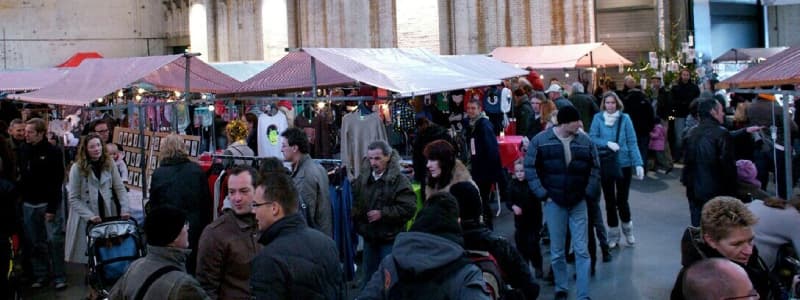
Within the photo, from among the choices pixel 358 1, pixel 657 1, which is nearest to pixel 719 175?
pixel 657 1

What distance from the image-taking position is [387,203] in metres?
7.28

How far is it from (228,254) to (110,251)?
2.45 metres

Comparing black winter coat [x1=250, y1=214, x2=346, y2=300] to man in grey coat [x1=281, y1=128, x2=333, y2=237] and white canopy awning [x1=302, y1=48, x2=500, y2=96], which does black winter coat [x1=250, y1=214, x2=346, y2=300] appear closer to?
man in grey coat [x1=281, y1=128, x2=333, y2=237]

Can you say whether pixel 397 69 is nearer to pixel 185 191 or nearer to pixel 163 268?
pixel 185 191

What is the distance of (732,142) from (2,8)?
28.6m

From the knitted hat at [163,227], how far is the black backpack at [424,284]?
3.52 feet

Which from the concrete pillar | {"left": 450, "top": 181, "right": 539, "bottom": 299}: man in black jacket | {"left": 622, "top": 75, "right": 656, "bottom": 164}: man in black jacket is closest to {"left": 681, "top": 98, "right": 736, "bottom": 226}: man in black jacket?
{"left": 450, "top": 181, "right": 539, "bottom": 299}: man in black jacket

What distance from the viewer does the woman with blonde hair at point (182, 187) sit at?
7.50m

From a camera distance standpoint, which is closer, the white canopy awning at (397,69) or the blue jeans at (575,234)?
the blue jeans at (575,234)

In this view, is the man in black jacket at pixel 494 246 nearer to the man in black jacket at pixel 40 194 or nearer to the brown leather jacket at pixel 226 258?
the brown leather jacket at pixel 226 258

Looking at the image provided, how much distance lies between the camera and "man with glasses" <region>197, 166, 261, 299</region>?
5.21 m

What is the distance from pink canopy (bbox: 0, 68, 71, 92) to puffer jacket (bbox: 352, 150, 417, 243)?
11218 millimetres

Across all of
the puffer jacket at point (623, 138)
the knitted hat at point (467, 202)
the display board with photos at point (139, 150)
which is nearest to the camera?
the knitted hat at point (467, 202)

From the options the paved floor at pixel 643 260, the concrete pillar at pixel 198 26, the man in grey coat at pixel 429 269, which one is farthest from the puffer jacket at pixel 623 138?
the concrete pillar at pixel 198 26
